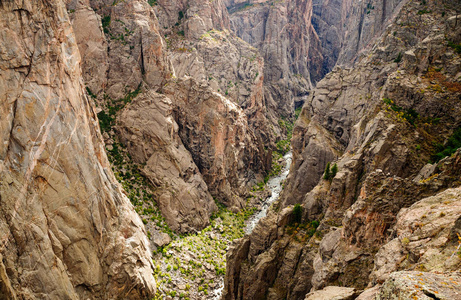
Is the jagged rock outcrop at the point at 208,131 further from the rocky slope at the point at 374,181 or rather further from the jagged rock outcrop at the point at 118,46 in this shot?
the rocky slope at the point at 374,181

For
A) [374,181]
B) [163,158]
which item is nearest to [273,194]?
[163,158]

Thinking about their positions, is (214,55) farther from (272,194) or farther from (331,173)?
(331,173)

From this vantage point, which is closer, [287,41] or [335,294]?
[335,294]

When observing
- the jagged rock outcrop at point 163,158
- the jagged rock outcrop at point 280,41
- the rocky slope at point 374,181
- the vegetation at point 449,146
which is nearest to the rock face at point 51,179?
the rocky slope at point 374,181

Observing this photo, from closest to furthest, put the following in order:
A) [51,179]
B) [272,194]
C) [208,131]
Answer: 1. [51,179]
2. [208,131]
3. [272,194]

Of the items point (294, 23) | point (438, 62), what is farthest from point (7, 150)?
point (294, 23)

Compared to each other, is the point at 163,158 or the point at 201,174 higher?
the point at 163,158
